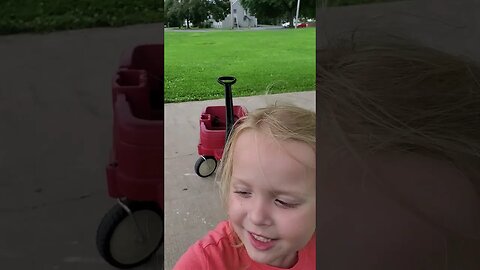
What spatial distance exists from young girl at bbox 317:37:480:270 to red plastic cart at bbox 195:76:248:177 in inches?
6.0

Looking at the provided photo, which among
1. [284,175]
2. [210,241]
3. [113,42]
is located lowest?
[210,241]

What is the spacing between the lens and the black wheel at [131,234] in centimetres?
52

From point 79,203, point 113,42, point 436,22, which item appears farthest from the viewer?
point 79,203

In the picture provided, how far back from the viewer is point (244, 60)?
0.59 meters

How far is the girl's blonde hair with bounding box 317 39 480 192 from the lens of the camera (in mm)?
511

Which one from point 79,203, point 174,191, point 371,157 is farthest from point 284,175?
point 79,203

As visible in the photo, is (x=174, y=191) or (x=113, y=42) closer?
(x=113, y=42)

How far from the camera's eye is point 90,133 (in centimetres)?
58

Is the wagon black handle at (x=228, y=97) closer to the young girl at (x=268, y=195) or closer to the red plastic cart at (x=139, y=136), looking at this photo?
the young girl at (x=268, y=195)

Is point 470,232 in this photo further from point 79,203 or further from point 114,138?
point 79,203

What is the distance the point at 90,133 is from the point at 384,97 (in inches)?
13.3

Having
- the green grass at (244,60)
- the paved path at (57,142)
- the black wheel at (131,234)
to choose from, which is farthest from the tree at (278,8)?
the black wheel at (131,234)

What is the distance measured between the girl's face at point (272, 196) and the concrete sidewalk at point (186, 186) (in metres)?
0.05

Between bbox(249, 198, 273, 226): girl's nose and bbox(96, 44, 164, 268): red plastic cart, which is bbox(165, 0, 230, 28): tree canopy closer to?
bbox(96, 44, 164, 268): red plastic cart
